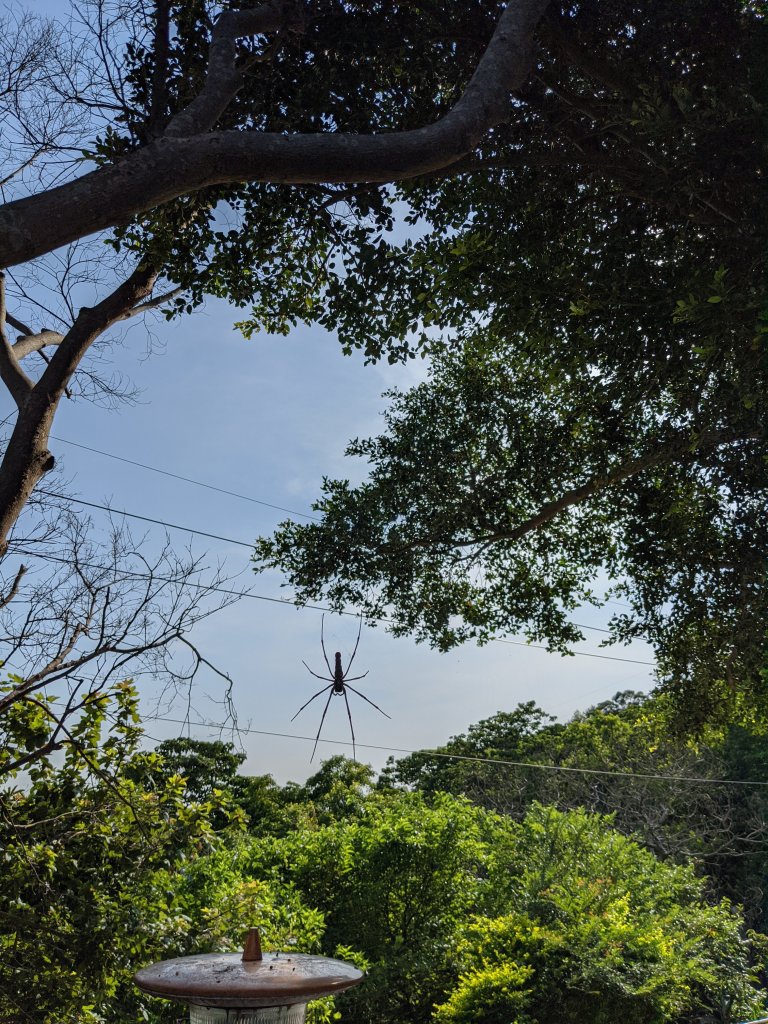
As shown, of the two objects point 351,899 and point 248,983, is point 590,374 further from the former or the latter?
point 351,899

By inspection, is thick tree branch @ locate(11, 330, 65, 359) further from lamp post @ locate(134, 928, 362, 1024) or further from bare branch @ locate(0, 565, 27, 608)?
lamp post @ locate(134, 928, 362, 1024)

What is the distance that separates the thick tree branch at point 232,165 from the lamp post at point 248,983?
7.59 ft

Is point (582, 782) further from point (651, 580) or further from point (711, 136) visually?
point (711, 136)

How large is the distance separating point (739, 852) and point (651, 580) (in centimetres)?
1238

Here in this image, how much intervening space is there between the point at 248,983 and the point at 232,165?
2646mm

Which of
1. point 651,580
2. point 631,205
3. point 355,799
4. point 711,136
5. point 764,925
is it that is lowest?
point 764,925

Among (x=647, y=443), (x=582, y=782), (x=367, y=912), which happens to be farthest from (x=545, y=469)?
(x=582, y=782)

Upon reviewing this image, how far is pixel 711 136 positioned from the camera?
13.6ft

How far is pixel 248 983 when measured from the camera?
2699 mm

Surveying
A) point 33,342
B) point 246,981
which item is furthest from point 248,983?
point 33,342

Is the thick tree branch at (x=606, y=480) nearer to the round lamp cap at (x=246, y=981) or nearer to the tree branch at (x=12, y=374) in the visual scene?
the tree branch at (x=12, y=374)

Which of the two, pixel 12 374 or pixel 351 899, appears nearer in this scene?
pixel 12 374

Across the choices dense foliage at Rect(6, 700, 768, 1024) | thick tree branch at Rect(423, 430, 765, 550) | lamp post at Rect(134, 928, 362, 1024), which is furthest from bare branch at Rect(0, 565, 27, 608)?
thick tree branch at Rect(423, 430, 765, 550)

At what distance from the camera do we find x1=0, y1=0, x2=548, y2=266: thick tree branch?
2277 millimetres
